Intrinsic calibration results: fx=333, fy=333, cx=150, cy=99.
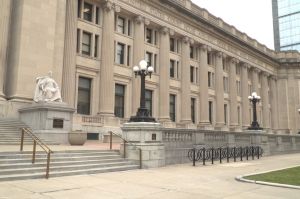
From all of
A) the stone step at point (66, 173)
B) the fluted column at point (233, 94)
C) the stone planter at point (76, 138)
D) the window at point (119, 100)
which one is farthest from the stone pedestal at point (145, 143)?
the fluted column at point (233, 94)

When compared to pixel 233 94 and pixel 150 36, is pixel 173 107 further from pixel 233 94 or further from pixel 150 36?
pixel 233 94

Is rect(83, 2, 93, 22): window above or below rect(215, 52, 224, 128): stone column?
above

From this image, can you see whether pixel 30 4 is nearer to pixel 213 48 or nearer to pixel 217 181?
pixel 217 181

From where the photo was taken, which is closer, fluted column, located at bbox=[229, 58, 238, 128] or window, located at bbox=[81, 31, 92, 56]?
window, located at bbox=[81, 31, 92, 56]

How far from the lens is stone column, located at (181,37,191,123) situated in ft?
126

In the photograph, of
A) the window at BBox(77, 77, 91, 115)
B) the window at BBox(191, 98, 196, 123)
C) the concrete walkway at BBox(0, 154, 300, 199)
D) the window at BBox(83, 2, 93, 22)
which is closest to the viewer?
the concrete walkway at BBox(0, 154, 300, 199)

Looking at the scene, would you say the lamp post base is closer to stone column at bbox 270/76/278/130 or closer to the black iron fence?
the black iron fence

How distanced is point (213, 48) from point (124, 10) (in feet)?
53.8

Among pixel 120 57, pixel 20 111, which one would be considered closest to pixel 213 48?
pixel 120 57

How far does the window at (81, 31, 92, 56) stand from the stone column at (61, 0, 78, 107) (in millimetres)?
1652

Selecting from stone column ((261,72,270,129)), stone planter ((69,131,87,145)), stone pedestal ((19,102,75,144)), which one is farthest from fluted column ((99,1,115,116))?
stone column ((261,72,270,129))

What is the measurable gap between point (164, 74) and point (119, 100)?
21.4 feet

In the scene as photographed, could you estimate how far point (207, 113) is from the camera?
137 feet

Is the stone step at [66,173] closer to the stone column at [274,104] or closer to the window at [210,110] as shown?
the window at [210,110]
